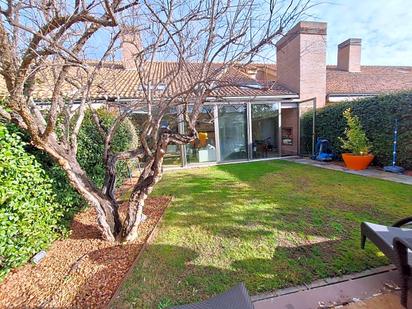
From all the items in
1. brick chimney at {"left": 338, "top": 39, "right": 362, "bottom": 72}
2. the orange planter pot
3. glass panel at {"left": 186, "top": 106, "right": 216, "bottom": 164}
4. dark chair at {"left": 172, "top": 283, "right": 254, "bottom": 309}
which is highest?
brick chimney at {"left": 338, "top": 39, "right": 362, "bottom": 72}

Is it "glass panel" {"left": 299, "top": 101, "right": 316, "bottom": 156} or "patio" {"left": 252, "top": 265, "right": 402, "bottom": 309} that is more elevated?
"glass panel" {"left": 299, "top": 101, "right": 316, "bottom": 156}

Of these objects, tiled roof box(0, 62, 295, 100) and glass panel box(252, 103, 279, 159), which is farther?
glass panel box(252, 103, 279, 159)

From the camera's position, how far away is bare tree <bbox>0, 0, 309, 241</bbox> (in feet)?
7.93

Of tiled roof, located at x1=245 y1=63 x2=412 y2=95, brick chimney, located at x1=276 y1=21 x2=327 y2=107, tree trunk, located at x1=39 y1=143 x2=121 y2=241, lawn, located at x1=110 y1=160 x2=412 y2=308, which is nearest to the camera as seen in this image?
lawn, located at x1=110 y1=160 x2=412 y2=308

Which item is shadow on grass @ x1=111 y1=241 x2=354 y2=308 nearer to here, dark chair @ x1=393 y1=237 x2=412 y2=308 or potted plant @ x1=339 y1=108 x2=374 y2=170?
dark chair @ x1=393 y1=237 x2=412 y2=308

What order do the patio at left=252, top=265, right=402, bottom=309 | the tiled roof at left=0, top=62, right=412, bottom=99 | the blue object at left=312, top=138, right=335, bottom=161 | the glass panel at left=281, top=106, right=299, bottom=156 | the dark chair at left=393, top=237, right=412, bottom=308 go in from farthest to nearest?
the glass panel at left=281, top=106, right=299, bottom=156 < the blue object at left=312, top=138, right=335, bottom=161 < the tiled roof at left=0, top=62, right=412, bottom=99 < the patio at left=252, top=265, right=402, bottom=309 < the dark chair at left=393, top=237, right=412, bottom=308

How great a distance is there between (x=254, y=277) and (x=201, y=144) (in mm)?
7940

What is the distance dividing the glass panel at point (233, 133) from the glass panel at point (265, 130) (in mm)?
522

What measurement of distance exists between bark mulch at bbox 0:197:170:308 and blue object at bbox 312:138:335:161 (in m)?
8.67

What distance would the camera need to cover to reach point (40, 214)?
2723 millimetres

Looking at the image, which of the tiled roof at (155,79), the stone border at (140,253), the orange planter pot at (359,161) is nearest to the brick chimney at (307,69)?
the orange planter pot at (359,161)

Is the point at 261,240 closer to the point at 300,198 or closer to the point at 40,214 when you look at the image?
the point at 300,198

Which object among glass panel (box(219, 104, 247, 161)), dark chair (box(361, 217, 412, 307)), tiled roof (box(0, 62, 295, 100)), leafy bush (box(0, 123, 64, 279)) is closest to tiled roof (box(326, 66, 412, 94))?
glass panel (box(219, 104, 247, 161))

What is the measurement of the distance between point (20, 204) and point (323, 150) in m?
10.6
